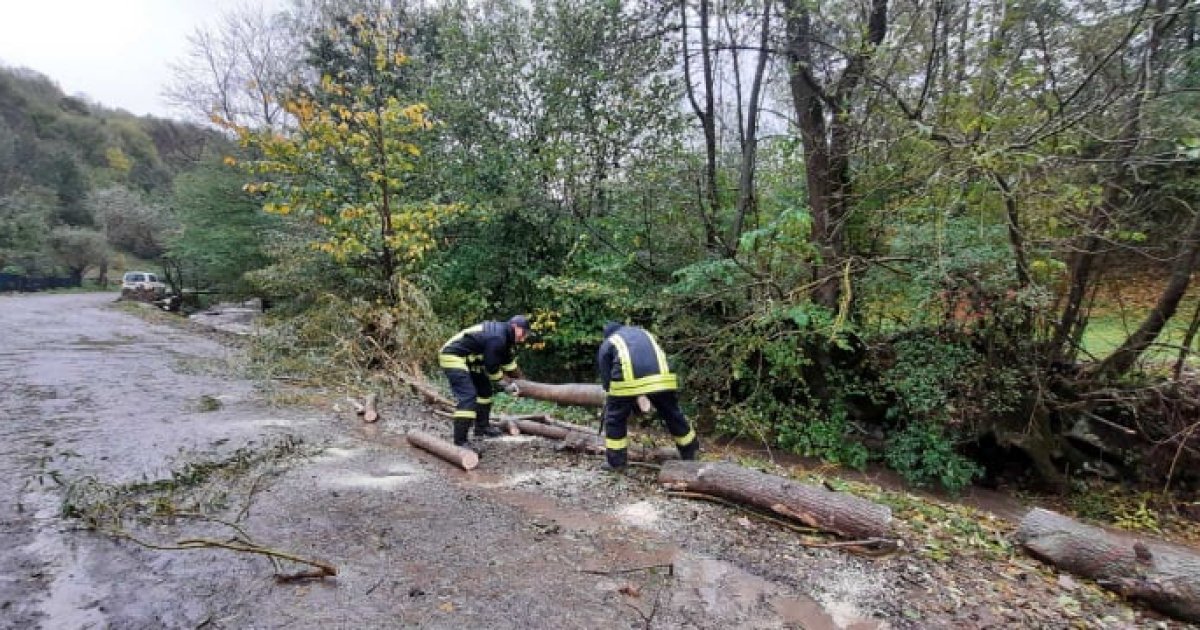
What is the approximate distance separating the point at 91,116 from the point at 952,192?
248ft

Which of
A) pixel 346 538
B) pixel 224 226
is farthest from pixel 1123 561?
pixel 224 226

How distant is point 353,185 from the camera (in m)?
9.95

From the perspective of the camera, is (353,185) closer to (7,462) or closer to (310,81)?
(7,462)

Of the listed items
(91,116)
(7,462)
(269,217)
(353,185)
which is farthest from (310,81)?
(91,116)

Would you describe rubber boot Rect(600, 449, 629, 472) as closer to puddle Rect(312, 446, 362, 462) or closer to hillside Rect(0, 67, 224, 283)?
puddle Rect(312, 446, 362, 462)

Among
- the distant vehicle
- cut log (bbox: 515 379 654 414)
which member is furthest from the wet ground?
the distant vehicle

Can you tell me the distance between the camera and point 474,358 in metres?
5.79

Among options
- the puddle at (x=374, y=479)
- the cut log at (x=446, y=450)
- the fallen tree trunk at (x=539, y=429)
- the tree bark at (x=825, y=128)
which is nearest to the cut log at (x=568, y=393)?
the fallen tree trunk at (x=539, y=429)

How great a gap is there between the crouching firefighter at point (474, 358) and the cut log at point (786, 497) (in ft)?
6.61

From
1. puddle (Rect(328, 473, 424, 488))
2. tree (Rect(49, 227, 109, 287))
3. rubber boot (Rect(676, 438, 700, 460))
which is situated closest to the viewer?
puddle (Rect(328, 473, 424, 488))

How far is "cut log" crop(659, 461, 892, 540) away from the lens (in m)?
3.64

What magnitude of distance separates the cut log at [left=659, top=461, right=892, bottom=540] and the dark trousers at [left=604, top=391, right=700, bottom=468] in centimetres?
30

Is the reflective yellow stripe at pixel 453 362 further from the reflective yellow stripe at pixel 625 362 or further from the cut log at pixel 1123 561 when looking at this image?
the cut log at pixel 1123 561

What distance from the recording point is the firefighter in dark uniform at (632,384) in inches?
181
